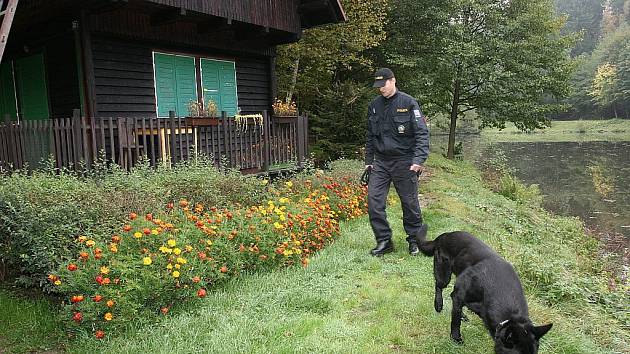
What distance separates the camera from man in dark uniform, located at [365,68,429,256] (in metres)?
5.42

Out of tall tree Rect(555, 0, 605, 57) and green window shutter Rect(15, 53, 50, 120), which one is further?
tall tree Rect(555, 0, 605, 57)

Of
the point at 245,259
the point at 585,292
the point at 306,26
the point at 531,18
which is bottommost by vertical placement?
the point at 585,292

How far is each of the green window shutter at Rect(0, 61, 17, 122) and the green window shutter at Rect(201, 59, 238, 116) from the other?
12.9ft

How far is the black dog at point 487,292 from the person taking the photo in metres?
2.69

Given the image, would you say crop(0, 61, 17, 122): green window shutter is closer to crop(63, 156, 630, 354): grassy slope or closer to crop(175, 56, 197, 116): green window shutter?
crop(175, 56, 197, 116): green window shutter

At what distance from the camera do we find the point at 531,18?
19359 mm

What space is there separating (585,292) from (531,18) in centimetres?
1703

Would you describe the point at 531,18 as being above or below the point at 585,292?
above

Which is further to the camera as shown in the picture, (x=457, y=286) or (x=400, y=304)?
(x=400, y=304)

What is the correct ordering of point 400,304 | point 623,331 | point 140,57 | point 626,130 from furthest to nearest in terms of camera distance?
point 626,130
point 140,57
point 623,331
point 400,304

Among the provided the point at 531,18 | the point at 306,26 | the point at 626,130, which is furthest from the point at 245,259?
the point at 626,130

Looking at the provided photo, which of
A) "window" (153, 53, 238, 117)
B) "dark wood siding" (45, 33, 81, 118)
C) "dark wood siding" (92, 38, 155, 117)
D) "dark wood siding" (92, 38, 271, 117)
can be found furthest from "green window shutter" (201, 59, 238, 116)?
"dark wood siding" (45, 33, 81, 118)

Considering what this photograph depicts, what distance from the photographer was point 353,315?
12.9ft

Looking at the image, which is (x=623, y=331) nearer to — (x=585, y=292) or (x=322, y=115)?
(x=585, y=292)
